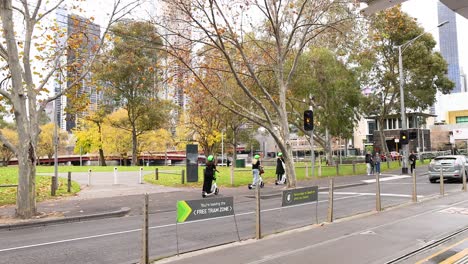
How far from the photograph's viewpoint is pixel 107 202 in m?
14.9

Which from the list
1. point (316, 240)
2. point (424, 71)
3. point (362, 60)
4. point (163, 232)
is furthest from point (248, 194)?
point (424, 71)

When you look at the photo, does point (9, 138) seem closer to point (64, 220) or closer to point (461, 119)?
point (64, 220)

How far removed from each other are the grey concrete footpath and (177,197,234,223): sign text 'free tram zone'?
2.04 ft

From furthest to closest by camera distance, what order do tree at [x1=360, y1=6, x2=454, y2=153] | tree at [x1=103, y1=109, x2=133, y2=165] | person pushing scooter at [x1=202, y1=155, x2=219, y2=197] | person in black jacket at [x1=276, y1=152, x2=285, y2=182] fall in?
tree at [x1=103, y1=109, x2=133, y2=165], tree at [x1=360, y1=6, x2=454, y2=153], person in black jacket at [x1=276, y1=152, x2=285, y2=182], person pushing scooter at [x1=202, y1=155, x2=219, y2=197]

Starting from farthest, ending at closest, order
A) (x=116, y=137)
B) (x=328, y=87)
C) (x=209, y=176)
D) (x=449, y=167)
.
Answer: (x=116, y=137) → (x=328, y=87) → (x=449, y=167) → (x=209, y=176)

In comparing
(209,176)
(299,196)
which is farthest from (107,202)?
(299,196)

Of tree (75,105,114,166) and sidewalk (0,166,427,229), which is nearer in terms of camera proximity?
sidewalk (0,166,427,229)

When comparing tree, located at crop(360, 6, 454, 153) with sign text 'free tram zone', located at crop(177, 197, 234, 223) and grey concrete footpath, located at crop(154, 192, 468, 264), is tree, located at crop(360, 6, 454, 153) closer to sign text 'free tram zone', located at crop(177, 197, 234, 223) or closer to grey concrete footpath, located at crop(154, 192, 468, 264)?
grey concrete footpath, located at crop(154, 192, 468, 264)

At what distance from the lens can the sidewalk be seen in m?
11.5

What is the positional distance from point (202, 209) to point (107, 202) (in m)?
9.15

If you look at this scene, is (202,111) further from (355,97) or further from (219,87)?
(355,97)

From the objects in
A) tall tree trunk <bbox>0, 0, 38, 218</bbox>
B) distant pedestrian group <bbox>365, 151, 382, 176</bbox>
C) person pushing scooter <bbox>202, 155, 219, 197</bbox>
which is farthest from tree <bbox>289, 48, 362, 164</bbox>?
tall tree trunk <bbox>0, 0, 38, 218</bbox>

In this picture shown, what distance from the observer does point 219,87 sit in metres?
25.0

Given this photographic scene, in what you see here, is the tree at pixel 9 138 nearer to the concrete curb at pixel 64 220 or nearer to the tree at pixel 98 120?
the tree at pixel 98 120
